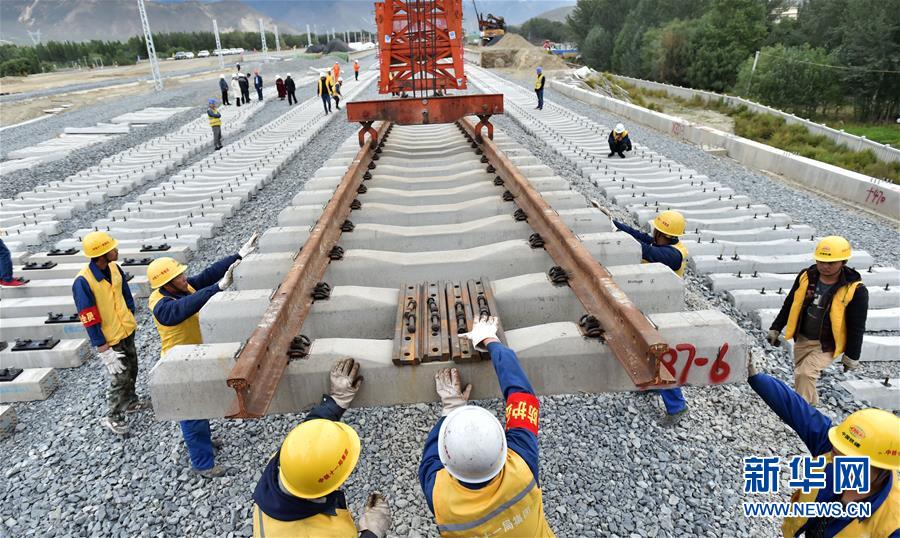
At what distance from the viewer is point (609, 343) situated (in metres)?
2.57

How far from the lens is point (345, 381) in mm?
2463

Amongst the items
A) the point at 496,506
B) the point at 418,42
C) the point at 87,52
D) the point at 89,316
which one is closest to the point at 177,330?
the point at 89,316

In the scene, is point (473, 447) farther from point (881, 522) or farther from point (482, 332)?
point (881, 522)

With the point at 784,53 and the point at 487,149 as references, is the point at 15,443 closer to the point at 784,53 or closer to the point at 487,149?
the point at 487,149

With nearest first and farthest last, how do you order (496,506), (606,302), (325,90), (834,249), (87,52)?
(496,506) → (606,302) → (834,249) → (325,90) → (87,52)

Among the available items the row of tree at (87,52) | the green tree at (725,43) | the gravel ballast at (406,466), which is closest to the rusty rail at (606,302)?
the gravel ballast at (406,466)

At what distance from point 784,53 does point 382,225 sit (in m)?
37.1

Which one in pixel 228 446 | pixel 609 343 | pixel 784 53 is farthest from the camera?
pixel 784 53

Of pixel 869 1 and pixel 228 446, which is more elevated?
pixel 869 1

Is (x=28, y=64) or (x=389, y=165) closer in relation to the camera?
(x=389, y=165)

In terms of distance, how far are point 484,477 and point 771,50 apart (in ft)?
133

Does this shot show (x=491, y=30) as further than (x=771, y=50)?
Yes

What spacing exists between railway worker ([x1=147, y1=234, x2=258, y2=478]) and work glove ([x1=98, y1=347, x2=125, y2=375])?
1.50ft

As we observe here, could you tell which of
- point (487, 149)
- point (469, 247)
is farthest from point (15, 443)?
point (487, 149)
